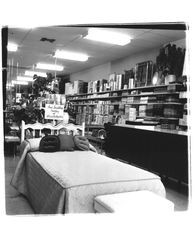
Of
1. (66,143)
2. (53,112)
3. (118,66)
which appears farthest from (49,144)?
(118,66)

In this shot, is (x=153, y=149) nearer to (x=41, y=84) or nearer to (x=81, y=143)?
(x=81, y=143)

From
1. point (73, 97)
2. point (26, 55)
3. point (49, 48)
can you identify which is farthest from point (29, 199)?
point (73, 97)

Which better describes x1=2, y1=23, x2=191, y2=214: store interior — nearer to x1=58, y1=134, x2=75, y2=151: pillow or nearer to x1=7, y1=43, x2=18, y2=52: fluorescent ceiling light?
x1=7, y1=43, x2=18, y2=52: fluorescent ceiling light

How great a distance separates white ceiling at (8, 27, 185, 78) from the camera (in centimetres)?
522

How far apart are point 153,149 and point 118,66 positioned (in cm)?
413

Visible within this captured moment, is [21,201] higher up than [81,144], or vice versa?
[81,144]

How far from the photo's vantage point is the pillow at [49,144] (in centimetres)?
313

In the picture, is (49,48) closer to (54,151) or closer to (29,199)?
(54,151)

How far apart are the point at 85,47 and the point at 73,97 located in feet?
12.3

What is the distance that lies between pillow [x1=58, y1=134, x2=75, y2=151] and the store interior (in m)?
0.42

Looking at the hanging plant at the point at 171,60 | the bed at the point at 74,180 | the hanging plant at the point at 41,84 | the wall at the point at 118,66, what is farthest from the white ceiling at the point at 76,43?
the bed at the point at 74,180

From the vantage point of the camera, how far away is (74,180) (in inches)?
78.4

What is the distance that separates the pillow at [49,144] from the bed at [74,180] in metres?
0.10

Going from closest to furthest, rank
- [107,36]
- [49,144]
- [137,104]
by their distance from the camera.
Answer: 1. [49,144]
2. [107,36]
3. [137,104]
